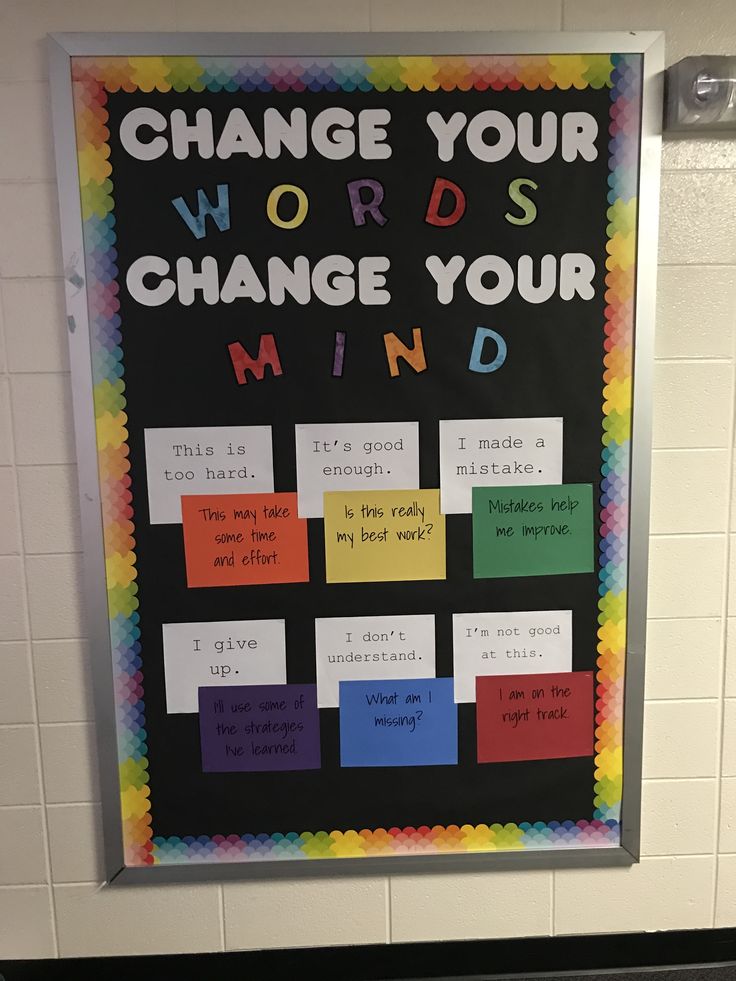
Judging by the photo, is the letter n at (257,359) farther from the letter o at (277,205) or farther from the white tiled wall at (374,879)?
the white tiled wall at (374,879)

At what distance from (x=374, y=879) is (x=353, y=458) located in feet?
2.59

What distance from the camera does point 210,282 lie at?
121cm

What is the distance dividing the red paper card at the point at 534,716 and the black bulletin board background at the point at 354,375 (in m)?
0.03

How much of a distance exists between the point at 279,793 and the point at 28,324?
0.93 meters

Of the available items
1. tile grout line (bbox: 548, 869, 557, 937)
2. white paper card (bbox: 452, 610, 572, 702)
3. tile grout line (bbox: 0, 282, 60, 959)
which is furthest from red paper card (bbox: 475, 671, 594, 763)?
tile grout line (bbox: 0, 282, 60, 959)

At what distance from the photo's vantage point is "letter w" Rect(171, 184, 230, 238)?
3.88ft

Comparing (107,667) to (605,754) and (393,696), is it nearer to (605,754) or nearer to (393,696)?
(393,696)

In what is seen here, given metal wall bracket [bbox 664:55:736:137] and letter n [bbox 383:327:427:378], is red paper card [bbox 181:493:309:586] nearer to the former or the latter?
letter n [bbox 383:327:427:378]

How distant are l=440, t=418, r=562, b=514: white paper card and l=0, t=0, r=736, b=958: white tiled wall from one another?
0.20 m

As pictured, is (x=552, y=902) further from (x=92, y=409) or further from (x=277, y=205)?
(x=277, y=205)

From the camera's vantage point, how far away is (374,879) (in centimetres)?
136

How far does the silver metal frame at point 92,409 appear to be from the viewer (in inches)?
45.1

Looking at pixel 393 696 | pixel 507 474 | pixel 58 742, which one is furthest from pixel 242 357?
pixel 58 742

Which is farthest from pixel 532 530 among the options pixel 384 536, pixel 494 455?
pixel 384 536
